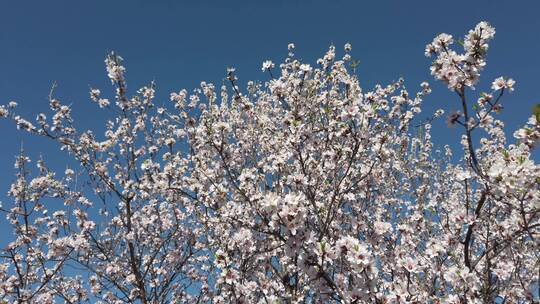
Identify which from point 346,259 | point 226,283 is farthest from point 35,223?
point 346,259

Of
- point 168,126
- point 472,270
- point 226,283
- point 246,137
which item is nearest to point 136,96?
point 168,126

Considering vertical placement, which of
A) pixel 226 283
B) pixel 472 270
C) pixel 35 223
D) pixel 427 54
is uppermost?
pixel 35 223

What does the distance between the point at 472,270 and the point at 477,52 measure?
2402 mm

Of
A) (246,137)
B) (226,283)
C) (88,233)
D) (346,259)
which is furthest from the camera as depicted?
(246,137)

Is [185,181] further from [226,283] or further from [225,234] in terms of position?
[226,283]

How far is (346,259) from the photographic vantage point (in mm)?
4109

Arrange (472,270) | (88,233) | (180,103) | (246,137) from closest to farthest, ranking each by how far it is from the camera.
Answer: (472,270), (88,233), (180,103), (246,137)

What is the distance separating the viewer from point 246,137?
31.8 feet

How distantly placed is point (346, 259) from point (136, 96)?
6.73 metres

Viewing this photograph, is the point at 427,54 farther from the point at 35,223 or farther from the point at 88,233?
A: the point at 35,223

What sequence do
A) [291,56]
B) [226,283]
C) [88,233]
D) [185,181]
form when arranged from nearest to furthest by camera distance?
[226,283], [185,181], [88,233], [291,56]

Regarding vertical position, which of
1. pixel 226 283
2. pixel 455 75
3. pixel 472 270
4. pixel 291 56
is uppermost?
pixel 291 56

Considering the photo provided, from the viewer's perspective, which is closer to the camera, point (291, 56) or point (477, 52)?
point (477, 52)

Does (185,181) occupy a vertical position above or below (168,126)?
below
